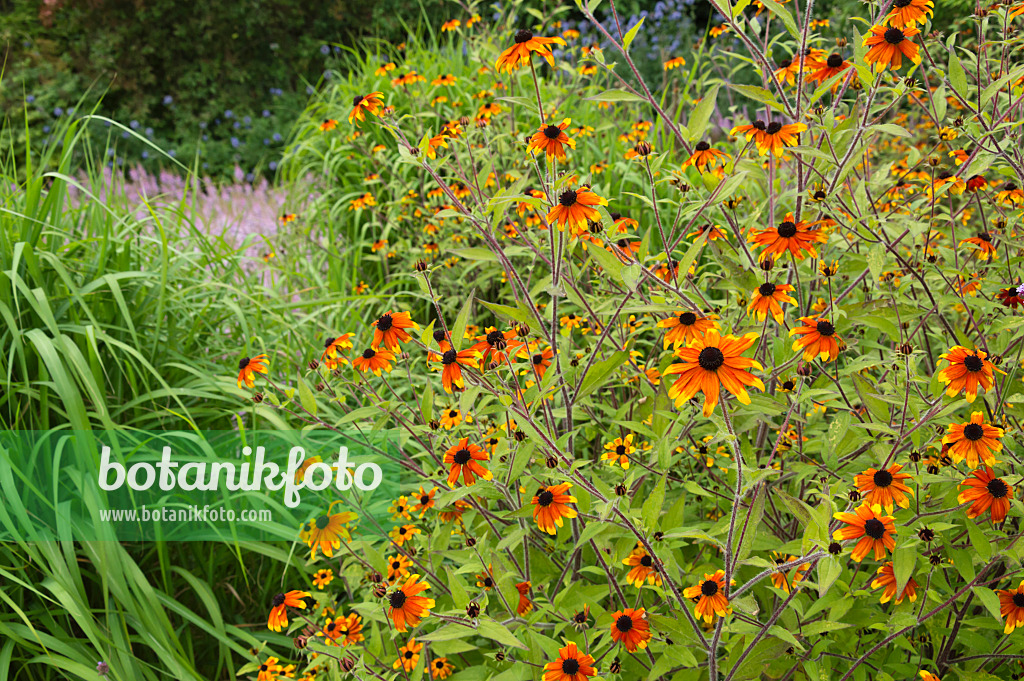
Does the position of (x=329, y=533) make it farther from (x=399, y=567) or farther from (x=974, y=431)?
(x=974, y=431)

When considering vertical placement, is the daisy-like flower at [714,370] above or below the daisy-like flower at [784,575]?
above

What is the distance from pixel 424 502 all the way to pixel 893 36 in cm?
144

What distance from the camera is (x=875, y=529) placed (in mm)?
1101

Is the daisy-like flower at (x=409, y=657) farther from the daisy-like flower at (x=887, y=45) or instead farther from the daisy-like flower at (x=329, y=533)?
the daisy-like flower at (x=887, y=45)

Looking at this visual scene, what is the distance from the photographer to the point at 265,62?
9.89m

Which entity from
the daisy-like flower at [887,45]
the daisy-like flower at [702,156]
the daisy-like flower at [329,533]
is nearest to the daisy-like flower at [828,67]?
the daisy-like flower at [887,45]

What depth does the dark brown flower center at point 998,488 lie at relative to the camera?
3.89 ft

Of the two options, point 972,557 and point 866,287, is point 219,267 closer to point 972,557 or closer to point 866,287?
point 866,287

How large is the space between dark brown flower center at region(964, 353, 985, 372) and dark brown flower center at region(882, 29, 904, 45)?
637 millimetres

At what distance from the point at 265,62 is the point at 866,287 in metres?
9.85

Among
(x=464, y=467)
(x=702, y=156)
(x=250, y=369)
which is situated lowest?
(x=464, y=467)

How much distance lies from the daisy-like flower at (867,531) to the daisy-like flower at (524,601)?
692 millimetres

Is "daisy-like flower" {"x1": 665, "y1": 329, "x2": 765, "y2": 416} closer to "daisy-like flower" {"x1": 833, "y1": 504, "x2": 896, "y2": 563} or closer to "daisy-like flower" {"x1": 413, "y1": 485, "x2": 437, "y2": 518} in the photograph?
"daisy-like flower" {"x1": 833, "y1": 504, "x2": 896, "y2": 563}

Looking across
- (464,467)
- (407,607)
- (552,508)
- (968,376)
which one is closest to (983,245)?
(968,376)
